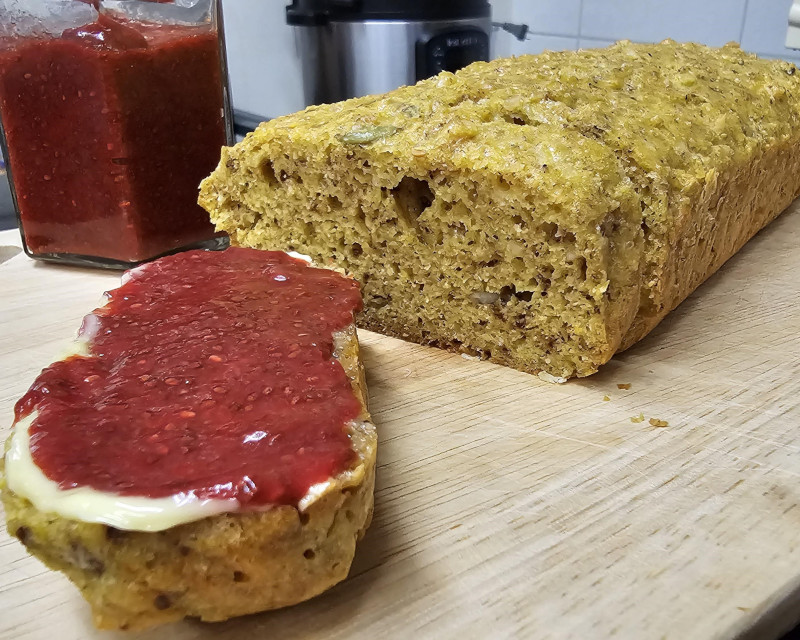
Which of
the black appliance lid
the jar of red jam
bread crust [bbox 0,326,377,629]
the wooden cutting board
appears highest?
the black appliance lid

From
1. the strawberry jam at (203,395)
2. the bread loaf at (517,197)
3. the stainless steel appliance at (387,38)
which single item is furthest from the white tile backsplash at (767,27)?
the strawberry jam at (203,395)

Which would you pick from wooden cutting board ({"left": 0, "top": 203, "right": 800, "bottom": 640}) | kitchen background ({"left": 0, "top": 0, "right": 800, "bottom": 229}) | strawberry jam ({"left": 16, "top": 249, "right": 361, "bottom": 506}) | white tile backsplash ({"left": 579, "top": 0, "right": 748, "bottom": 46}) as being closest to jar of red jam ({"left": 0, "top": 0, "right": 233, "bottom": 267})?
wooden cutting board ({"left": 0, "top": 203, "right": 800, "bottom": 640})

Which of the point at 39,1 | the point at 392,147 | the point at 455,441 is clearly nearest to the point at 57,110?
the point at 39,1

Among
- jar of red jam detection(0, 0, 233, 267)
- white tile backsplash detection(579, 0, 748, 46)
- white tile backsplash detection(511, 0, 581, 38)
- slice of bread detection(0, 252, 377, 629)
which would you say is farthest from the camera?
white tile backsplash detection(511, 0, 581, 38)

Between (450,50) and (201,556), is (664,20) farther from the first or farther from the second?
(201,556)

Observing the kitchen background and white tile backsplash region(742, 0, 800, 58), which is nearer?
white tile backsplash region(742, 0, 800, 58)

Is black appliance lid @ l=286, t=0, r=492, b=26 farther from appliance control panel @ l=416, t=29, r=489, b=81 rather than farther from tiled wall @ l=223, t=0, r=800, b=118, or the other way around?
tiled wall @ l=223, t=0, r=800, b=118

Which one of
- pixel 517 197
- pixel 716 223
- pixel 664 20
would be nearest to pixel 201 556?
pixel 517 197
